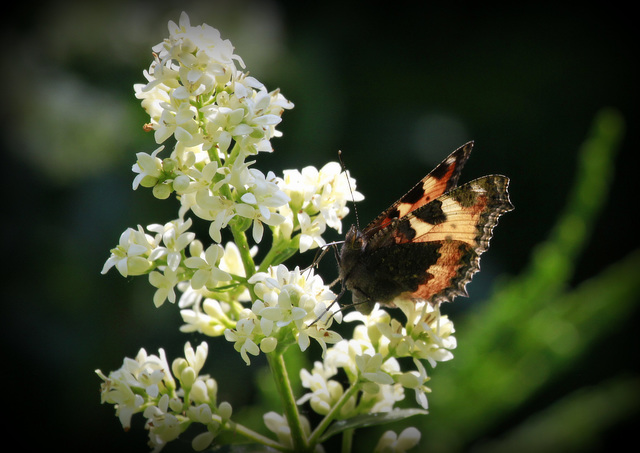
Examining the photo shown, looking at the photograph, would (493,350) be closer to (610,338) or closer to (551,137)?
(610,338)

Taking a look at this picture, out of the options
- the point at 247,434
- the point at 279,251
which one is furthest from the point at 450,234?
the point at 247,434

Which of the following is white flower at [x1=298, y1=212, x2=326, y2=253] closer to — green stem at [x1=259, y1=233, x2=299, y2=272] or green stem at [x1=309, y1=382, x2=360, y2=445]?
green stem at [x1=259, y1=233, x2=299, y2=272]

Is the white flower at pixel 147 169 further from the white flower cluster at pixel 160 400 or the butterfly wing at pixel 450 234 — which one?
the butterfly wing at pixel 450 234

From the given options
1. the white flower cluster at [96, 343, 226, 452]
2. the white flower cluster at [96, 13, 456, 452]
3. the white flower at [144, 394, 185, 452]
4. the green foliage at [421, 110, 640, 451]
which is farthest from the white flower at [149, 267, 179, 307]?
the green foliage at [421, 110, 640, 451]

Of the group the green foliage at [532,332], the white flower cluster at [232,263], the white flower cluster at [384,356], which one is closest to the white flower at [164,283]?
the white flower cluster at [232,263]

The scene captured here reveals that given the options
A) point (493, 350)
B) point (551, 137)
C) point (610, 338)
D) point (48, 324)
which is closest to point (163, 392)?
point (493, 350)

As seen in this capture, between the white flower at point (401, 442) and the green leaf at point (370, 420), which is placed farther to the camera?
the white flower at point (401, 442)

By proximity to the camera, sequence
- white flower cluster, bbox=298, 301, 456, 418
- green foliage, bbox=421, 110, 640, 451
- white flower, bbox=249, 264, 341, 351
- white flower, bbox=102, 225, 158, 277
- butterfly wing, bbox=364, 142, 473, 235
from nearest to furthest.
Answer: white flower, bbox=249, 264, 341, 351, white flower, bbox=102, 225, 158, 277, white flower cluster, bbox=298, 301, 456, 418, butterfly wing, bbox=364, 142, 473, 235, green foliage, bbox=421, 110, 640, 451
